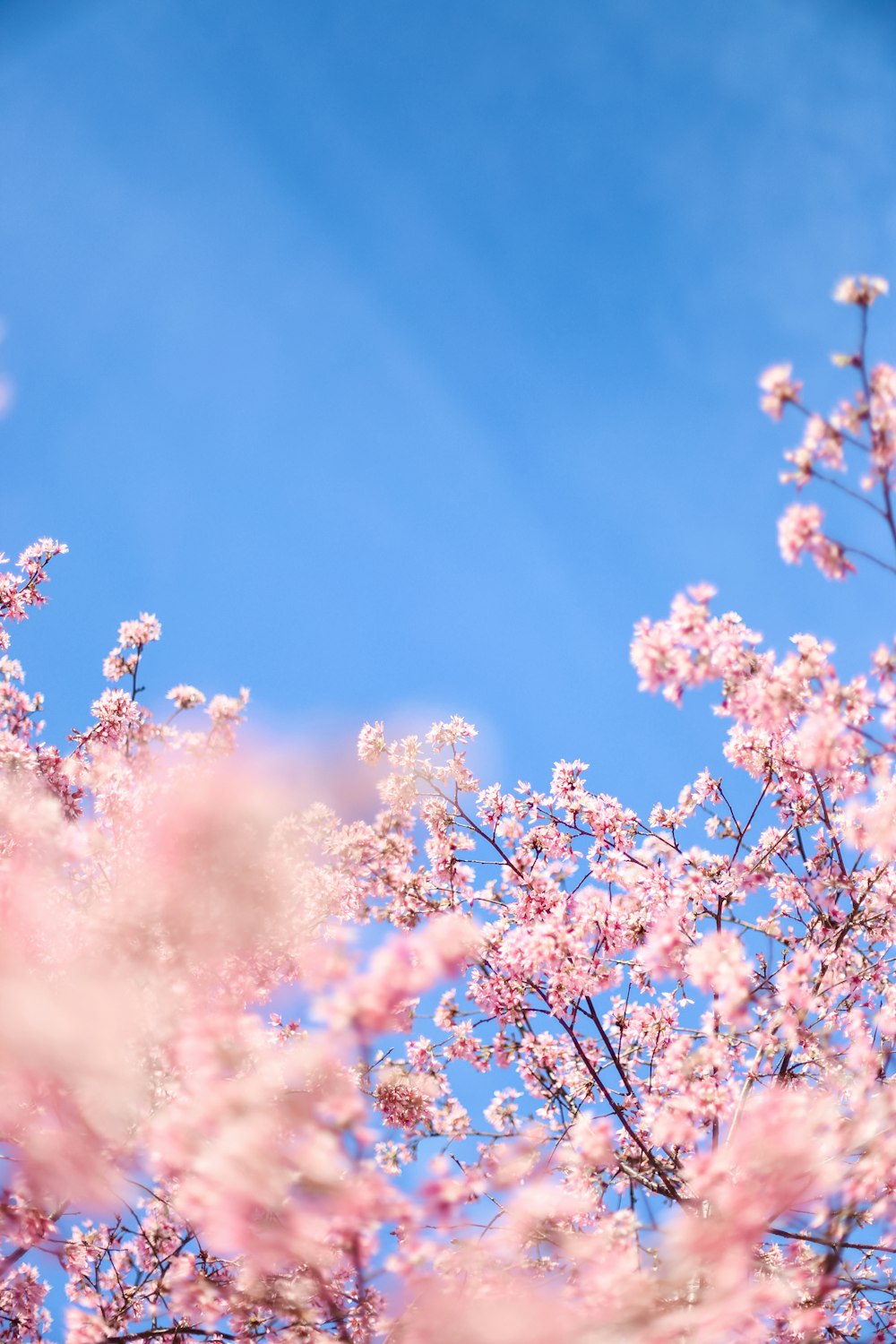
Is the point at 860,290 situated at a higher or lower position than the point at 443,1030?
higher

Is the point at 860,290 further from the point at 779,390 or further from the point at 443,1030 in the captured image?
the point at 443,1030

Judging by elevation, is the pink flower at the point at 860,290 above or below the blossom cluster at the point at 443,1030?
above

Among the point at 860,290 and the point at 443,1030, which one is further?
the point at 443,1030

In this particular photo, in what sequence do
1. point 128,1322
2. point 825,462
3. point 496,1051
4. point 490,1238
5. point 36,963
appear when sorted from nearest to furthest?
point 825,462, point 490,1238, point 36,963, point 128,1322, point 496,1051

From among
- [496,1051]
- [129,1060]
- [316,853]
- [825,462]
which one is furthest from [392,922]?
[825,462]

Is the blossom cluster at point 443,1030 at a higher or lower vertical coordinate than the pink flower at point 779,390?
lower

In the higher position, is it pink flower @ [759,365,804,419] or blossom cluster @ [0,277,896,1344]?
pink flower @ [759,365,804,419]

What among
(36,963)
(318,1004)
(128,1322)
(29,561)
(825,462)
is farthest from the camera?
(29,561)

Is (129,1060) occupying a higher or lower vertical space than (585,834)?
lower

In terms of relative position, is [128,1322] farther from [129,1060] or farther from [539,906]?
[539,906]

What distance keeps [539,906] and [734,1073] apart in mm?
2232

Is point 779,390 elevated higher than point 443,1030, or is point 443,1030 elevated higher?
point 779,390

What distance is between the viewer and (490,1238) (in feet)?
18.2

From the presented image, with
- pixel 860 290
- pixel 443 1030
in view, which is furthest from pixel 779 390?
pixel 443 1030
